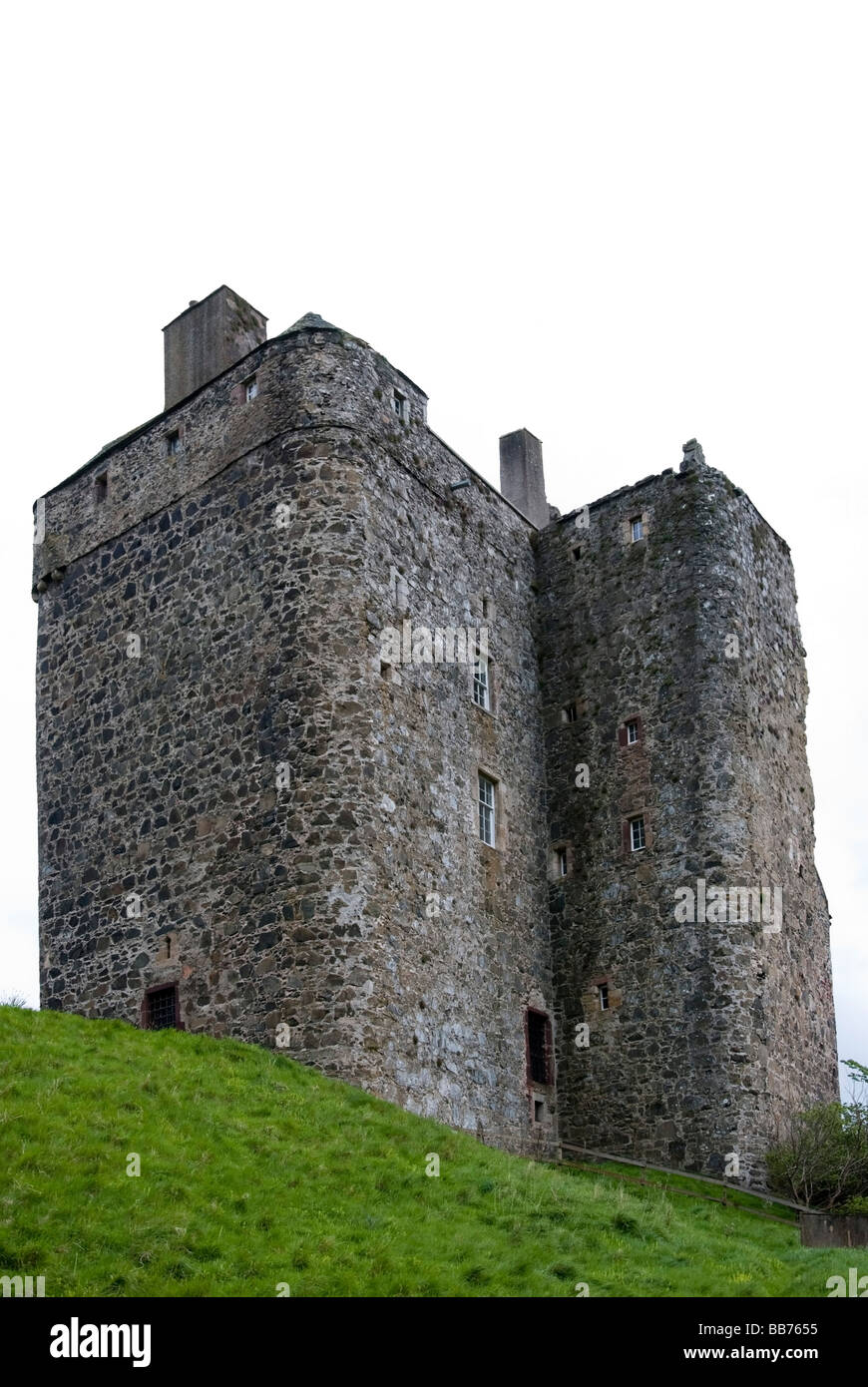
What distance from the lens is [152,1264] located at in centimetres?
1592

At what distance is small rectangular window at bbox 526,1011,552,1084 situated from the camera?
1162 inches

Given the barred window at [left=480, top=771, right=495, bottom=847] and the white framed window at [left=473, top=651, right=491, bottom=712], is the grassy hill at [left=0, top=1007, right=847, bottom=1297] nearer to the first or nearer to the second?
the barred window at [left=480, top=771, right=495, bottom=847]

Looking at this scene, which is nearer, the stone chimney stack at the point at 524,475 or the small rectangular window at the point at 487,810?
the small rectangular window at the point at 487,810

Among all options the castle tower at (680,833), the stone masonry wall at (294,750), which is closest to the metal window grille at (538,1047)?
the castle tower at (680,833)

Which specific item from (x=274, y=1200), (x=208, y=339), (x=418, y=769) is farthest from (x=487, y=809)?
(x=274, y=1200)

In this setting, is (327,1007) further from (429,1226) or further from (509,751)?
(509,751)

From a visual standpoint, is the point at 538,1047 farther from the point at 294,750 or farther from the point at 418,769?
the point at 294,750

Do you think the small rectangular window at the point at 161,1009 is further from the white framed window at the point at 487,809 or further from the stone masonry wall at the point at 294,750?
the white framed window at the point at 487,809

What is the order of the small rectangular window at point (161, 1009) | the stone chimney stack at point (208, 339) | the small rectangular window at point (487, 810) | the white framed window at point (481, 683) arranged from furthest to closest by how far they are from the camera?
the stone chimney stack at point (208, 339) → the white framed window at point (481, 683) → the small rectangular window at point (487, 810) → the small rectangular window at point (161, 1009)

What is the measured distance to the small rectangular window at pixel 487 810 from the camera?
29.8 meters

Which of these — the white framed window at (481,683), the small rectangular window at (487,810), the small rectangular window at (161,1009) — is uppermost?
the white framed window at (481,683)

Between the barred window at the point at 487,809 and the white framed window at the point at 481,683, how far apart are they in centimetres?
146

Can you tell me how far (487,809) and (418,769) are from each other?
3.12 m
